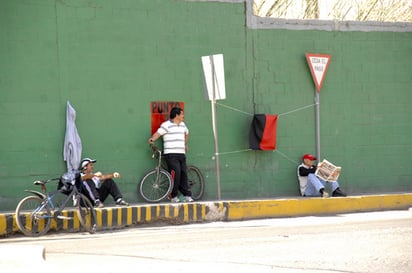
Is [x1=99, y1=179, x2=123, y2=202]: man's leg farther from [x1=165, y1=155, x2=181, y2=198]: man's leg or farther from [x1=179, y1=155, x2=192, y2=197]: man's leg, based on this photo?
[x1=179, y1=155, x2=192, y2=197]: man's leg

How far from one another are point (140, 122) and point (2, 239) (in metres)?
4.05

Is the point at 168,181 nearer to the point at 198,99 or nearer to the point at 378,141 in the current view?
the point at 198,99

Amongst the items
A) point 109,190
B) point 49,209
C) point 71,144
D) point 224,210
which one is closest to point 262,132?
point 224,210

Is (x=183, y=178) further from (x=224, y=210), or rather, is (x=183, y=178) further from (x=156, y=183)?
(x=224, y=210)

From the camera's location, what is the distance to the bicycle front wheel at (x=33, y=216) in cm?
1132

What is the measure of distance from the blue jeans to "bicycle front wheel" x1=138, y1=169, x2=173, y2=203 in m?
2.98

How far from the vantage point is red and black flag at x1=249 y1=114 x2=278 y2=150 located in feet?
49.8

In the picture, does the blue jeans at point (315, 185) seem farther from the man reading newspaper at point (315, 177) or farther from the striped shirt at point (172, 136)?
the striped shirt at point (172, 136)

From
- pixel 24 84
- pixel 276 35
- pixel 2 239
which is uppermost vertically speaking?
pixel 276 35

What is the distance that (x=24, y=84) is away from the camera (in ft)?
44.2

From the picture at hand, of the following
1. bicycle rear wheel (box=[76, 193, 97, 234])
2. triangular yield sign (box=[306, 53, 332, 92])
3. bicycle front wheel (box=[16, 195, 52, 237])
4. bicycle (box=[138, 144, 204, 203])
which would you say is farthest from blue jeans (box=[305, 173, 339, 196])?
bicycle front wheel (box=[16, 195, 52, 237])

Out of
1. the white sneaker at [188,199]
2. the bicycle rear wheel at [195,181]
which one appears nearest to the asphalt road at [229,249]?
the white sneaker at [188,199]

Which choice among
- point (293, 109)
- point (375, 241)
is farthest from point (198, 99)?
point (375, 241)

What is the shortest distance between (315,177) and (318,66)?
241 cm
